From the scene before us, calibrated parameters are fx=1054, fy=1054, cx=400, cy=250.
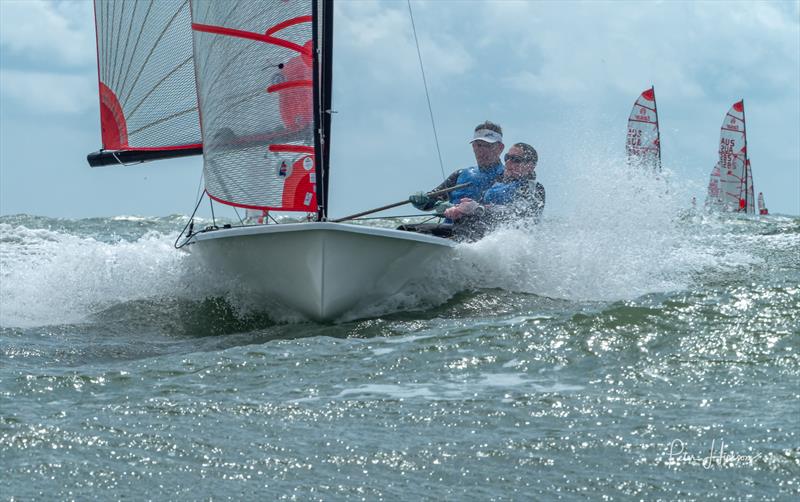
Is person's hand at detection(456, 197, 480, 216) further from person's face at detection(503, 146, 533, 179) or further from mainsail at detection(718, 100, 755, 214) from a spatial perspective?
mainsail at detection(718, 100, 755, 214)

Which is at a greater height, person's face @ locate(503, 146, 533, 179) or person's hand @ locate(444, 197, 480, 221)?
person's face @ locate(503, 146, 533, 179)

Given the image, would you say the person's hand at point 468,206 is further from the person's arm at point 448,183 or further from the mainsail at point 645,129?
the mainsail at point 645,129

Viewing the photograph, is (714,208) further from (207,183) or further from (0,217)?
(207,183)

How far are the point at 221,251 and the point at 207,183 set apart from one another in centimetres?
67

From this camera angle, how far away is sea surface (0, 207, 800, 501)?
335cm

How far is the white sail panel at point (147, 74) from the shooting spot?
8.95m

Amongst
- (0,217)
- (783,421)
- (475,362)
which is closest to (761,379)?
(783,421)

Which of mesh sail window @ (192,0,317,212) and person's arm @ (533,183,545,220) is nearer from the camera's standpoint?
mesh sail window @ (192,0,317,212)

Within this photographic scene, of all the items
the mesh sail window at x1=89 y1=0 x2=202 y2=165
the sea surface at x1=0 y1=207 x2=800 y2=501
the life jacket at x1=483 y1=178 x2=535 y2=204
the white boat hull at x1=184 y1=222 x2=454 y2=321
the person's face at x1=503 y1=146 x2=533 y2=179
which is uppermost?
the mesh sail window at x1=89 y1=0 x2=202 y2=165

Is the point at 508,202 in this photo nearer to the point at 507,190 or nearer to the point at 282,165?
the point at 507,190

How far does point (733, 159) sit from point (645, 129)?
4254 mm

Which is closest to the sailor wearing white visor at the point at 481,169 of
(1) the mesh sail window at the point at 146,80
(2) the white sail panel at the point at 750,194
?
(1) the mesh sail window at the point at 146,80

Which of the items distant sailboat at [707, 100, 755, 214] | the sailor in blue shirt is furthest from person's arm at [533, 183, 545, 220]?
distant sailboat at [707, 100, 755, 214]

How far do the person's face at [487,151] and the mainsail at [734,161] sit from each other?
66.2ft
